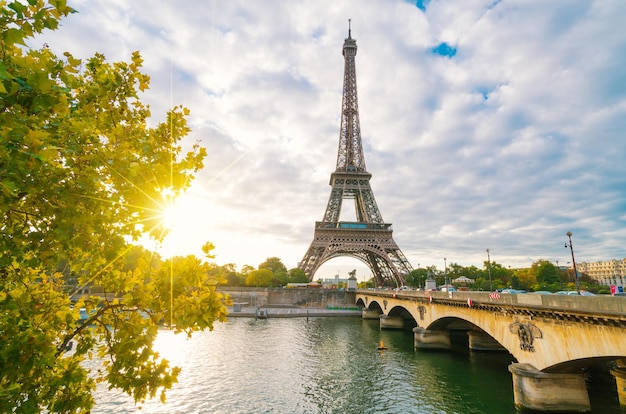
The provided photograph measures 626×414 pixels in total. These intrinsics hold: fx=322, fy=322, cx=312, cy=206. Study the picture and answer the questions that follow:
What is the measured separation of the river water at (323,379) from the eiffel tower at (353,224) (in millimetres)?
34642

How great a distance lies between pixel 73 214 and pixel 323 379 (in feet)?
69.8

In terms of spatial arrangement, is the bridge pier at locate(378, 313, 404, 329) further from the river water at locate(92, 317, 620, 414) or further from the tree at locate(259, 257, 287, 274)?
the tree at locate(259, 257, 287, 274)

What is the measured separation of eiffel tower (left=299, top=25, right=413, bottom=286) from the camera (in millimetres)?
69875

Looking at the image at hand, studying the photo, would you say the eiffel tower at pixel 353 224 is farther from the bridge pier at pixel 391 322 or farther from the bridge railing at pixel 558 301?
the bridge railing at pixel 558 301

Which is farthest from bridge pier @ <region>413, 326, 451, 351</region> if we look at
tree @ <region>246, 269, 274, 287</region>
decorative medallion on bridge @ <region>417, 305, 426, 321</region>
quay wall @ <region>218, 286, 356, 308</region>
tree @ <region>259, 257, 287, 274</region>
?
tree @ <region>259, 257, 287, 274</region>

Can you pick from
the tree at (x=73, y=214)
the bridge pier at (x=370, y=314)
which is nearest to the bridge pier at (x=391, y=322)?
the bridge pier at (x=370, y=314)

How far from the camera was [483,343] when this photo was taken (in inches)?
1197

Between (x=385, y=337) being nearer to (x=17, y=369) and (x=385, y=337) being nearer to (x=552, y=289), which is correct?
(x=17, y=369)

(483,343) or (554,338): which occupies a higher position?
(554,338)

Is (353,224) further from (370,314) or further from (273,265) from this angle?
(273,265)

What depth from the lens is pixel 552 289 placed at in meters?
64.7

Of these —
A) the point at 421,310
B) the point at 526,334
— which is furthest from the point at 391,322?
the point at 526,334

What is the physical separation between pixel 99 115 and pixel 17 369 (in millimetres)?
3344

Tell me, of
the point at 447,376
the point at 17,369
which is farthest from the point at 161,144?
the point at 447,376
